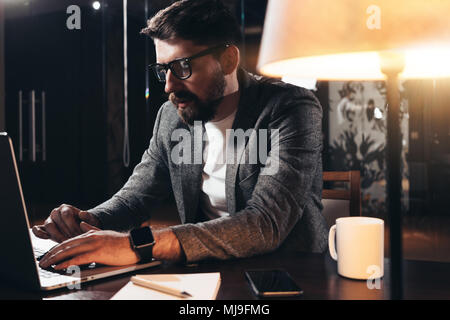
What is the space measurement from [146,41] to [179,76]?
12.3 ft

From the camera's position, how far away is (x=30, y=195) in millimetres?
5578

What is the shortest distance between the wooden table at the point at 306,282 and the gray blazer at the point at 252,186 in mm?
57

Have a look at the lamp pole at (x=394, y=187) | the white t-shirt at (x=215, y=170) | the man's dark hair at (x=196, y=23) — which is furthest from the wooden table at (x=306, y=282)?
the man's dark hair at (x=196, y=23)

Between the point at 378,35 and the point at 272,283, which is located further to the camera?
the point at 272,283

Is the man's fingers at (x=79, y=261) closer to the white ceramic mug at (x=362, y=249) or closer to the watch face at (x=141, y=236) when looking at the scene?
the watch face at (x=141, y=236)

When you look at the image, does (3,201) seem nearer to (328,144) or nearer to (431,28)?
(431,28)

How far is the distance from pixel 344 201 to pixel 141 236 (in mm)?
877

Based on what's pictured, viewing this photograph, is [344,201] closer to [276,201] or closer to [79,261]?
[276,201]

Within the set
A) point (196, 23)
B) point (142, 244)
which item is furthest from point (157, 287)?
point (196, 23)

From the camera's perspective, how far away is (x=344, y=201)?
1598 mm

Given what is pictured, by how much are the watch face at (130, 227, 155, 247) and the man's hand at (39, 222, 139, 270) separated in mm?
18

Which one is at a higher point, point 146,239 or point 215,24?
point 215,24

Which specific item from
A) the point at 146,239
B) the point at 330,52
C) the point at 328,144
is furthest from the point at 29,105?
the point at 330,52

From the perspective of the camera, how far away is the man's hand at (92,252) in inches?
36.2
